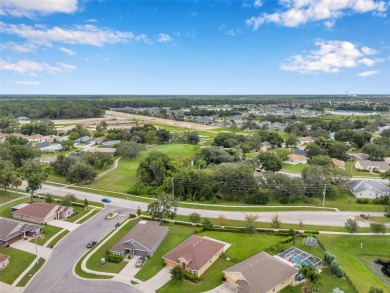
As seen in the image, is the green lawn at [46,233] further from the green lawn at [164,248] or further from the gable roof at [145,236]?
the green lawn at [164,248]

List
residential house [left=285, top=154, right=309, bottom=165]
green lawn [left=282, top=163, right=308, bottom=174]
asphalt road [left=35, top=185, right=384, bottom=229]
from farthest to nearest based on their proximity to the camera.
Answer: residential house [left=285, top=154, right=309, bottom=165], green lawn [left=282, top=163, right=308, bottom=174], asphalt road [left=35, top=185, right=384, bottom=229]

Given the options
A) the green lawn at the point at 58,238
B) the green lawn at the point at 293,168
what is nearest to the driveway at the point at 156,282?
the green lawn at the point at 58,238

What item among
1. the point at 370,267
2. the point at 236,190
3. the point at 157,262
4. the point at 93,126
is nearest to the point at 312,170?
the point at 236,190

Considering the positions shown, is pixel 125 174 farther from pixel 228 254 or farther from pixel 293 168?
pixel 293 168

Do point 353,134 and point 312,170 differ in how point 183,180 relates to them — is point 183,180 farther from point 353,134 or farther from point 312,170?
point 353,134

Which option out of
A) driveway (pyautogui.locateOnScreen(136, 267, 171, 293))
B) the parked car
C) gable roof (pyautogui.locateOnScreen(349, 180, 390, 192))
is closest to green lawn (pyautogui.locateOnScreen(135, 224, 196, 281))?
the parked car

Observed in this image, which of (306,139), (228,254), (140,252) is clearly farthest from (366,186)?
(306,139)

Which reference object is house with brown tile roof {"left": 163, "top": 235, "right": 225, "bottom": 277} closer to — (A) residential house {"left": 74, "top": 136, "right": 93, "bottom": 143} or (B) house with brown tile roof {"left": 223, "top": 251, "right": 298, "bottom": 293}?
(B) house with brown tile roof {"left": 223, "top": 251, "right": 298, "bottom": 293}
